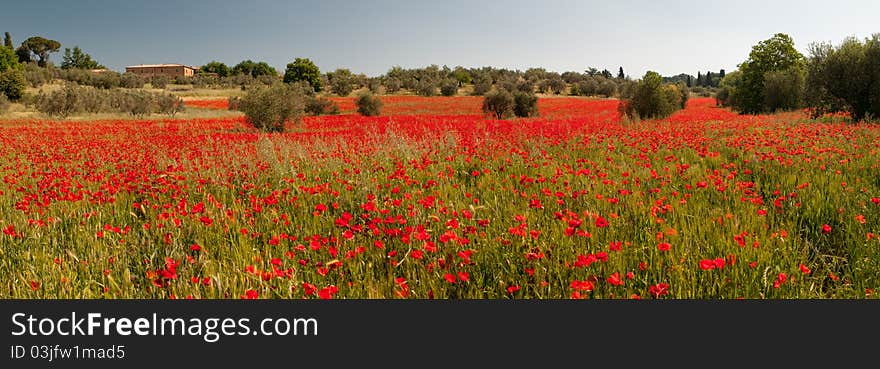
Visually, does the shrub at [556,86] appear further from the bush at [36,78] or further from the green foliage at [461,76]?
the bush at [36,78]

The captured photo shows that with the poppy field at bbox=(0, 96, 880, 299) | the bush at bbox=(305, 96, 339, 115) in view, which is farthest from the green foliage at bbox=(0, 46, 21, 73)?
the poppy field at bbox=(0, 96, 880, 299)

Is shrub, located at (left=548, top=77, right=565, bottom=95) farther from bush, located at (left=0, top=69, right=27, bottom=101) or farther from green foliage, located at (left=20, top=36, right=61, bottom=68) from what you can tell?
green foliage, located at (left=20, top=36, right=61, bottom=68)

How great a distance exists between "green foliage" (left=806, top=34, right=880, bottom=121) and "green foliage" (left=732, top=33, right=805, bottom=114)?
1946 cm

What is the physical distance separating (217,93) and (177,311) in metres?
73.9

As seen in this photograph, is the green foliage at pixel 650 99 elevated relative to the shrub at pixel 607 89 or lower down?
lower down

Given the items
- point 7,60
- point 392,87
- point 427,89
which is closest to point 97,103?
point 427,89

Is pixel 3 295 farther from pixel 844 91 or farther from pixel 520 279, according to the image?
pixel 844 91

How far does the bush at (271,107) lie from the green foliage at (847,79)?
22471 millimetres

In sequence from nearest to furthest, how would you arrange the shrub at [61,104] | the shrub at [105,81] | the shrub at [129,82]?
the shrub at [61,104]
the shrub at [105,81]
the shrub at [129,82]

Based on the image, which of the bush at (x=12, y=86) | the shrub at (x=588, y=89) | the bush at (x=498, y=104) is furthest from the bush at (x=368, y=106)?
the shrub at (x=588, y=89)

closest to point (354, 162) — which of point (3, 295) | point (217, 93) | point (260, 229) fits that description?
point (260, 229)

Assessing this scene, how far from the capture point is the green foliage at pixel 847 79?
17.4m

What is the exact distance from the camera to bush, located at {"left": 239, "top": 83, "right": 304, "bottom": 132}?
22406 mm

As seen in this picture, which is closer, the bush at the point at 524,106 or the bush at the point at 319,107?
the bush at the point at 524,106
